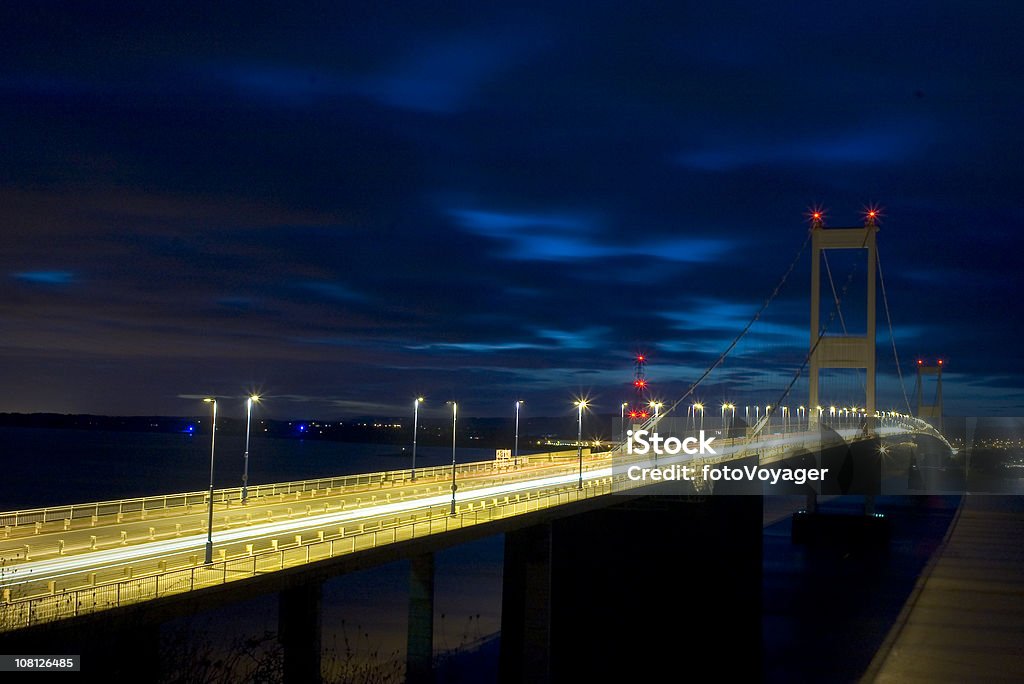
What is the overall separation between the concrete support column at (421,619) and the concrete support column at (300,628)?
8905 mm

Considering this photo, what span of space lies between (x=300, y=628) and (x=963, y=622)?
35.1 metres

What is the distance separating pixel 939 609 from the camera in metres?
48.4

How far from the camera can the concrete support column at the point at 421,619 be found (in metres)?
31.0

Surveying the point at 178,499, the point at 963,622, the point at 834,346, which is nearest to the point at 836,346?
the point at 834,346

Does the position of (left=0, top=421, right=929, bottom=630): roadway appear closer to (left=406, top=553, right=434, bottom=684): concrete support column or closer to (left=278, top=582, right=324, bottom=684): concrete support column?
(left=278, top=582, right=324, bottom=684): concrete support column

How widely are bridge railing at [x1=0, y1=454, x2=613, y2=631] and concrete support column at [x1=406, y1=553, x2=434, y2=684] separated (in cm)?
231

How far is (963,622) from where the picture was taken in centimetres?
4494

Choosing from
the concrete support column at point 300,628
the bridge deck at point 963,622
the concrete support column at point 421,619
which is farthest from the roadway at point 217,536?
the bridge deck at point 963,622

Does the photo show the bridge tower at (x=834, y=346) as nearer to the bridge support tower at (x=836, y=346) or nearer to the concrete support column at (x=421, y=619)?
the bridge support tower at (x=836, y=346)

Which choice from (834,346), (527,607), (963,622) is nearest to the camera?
(527,607)

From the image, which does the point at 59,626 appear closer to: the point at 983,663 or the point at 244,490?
the point at 244,490

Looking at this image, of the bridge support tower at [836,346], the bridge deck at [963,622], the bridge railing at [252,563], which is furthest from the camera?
the bridge support tower at [836,346]

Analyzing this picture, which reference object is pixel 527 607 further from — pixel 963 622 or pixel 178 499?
pixel 963 622

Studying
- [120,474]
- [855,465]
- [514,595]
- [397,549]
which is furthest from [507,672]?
[120,474]
